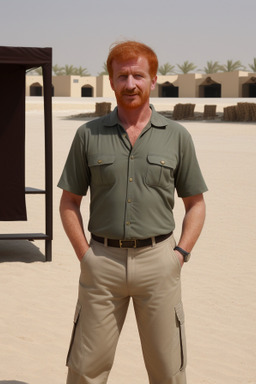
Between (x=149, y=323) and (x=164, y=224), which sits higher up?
(x=164, y=224)

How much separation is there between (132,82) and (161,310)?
0.97 metres

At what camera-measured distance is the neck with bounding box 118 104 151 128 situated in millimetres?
3070

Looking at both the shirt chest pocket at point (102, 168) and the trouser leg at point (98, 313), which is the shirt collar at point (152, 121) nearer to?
the shirt chest pocket at point (102, 168)

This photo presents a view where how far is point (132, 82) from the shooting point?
9.84ft

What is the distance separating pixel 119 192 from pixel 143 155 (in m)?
0.19

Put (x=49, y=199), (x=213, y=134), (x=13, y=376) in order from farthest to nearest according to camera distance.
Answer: (x=213, y=134) → (x=49, y=199) → (x=13, y=376)

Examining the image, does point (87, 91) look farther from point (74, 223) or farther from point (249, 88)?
point (74, 223)

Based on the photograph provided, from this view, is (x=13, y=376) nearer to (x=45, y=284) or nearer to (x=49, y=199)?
(x=45, y=284)

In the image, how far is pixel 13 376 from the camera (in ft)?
15.2

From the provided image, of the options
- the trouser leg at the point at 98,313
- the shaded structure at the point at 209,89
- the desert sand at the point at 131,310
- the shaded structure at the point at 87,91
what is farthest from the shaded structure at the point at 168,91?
the trouser leg at the point at 98,313

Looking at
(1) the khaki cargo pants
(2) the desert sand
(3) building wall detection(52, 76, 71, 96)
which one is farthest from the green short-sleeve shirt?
(3) building wall detection(52, 76, 71, 96)

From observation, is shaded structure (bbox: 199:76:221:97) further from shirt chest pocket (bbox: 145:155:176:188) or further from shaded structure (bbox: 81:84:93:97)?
shirt chest pocket (bbox: 145:155:176:188)

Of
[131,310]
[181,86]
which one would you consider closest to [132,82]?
[131,310]

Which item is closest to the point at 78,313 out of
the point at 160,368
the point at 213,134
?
the point at 160,368
